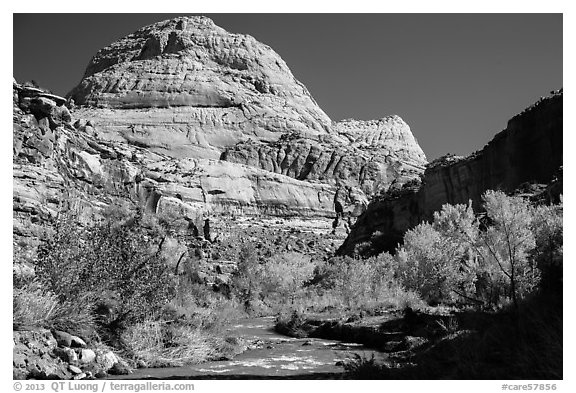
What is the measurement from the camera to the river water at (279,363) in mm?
11836

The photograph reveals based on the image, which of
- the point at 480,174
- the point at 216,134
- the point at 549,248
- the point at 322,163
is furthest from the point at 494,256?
the point at 216,134

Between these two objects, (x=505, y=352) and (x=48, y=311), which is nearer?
(x=505, y=352)

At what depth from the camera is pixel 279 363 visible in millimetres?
14570

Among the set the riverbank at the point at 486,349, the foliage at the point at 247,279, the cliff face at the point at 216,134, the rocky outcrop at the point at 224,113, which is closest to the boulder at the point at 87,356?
the riverbank at the point at 486,349

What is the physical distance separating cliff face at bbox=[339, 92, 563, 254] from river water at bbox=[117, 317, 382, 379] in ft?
111

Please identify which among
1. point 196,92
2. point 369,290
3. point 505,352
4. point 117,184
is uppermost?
point 196,92

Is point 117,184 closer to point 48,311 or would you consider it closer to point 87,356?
point 48,311

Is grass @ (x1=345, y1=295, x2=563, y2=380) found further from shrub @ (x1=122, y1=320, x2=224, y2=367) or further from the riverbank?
shrub @ (x1=122, y1=320, x2=224, y2=367)

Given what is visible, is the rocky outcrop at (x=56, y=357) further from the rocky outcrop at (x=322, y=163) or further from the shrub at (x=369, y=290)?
the rocky outcrop at (x=322, y=163)

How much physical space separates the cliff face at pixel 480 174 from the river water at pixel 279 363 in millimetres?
33722

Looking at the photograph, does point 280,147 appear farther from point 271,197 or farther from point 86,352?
point 86,352

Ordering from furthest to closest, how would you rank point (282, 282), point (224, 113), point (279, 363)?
point (224, 113), point (282, 282), point (279, 363)

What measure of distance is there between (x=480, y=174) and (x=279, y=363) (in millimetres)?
52715
